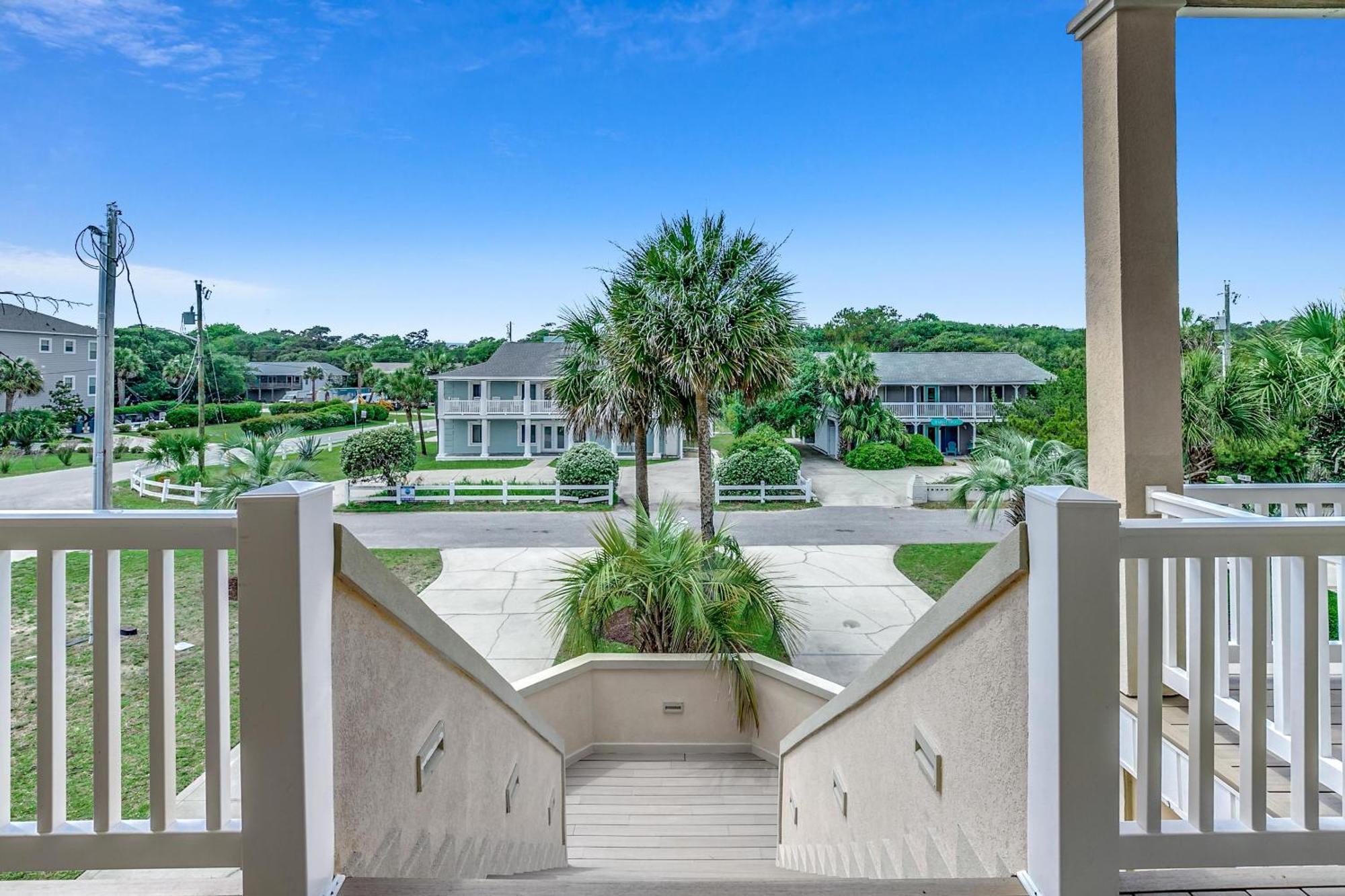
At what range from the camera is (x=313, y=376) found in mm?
35156

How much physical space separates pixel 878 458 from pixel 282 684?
21915 millimetres

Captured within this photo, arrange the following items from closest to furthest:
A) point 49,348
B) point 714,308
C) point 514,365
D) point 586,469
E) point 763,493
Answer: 1. point 714,308
2. point 763,493
3. point 586,469
4. point 49,348
5. point 514,365

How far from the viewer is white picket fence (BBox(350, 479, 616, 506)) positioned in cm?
1602

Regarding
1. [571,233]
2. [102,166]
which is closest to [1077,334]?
[571,233]

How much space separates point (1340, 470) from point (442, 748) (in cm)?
743

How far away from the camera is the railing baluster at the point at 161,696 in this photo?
110 centimetres

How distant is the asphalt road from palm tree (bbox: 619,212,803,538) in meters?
3.08

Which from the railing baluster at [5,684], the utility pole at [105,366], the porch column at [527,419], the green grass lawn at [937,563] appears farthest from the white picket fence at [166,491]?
the railing baluster at [5,684]

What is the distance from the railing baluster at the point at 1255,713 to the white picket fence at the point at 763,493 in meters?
14.9

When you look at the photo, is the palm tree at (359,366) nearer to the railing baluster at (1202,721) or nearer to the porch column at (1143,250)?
the porch column at (1143,250)

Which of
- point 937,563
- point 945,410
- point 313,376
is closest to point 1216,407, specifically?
point 937,563

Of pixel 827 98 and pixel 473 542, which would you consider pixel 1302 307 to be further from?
pixel 827 98

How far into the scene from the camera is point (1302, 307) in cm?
468

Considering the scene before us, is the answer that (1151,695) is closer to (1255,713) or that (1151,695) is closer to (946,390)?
(1255,713)
